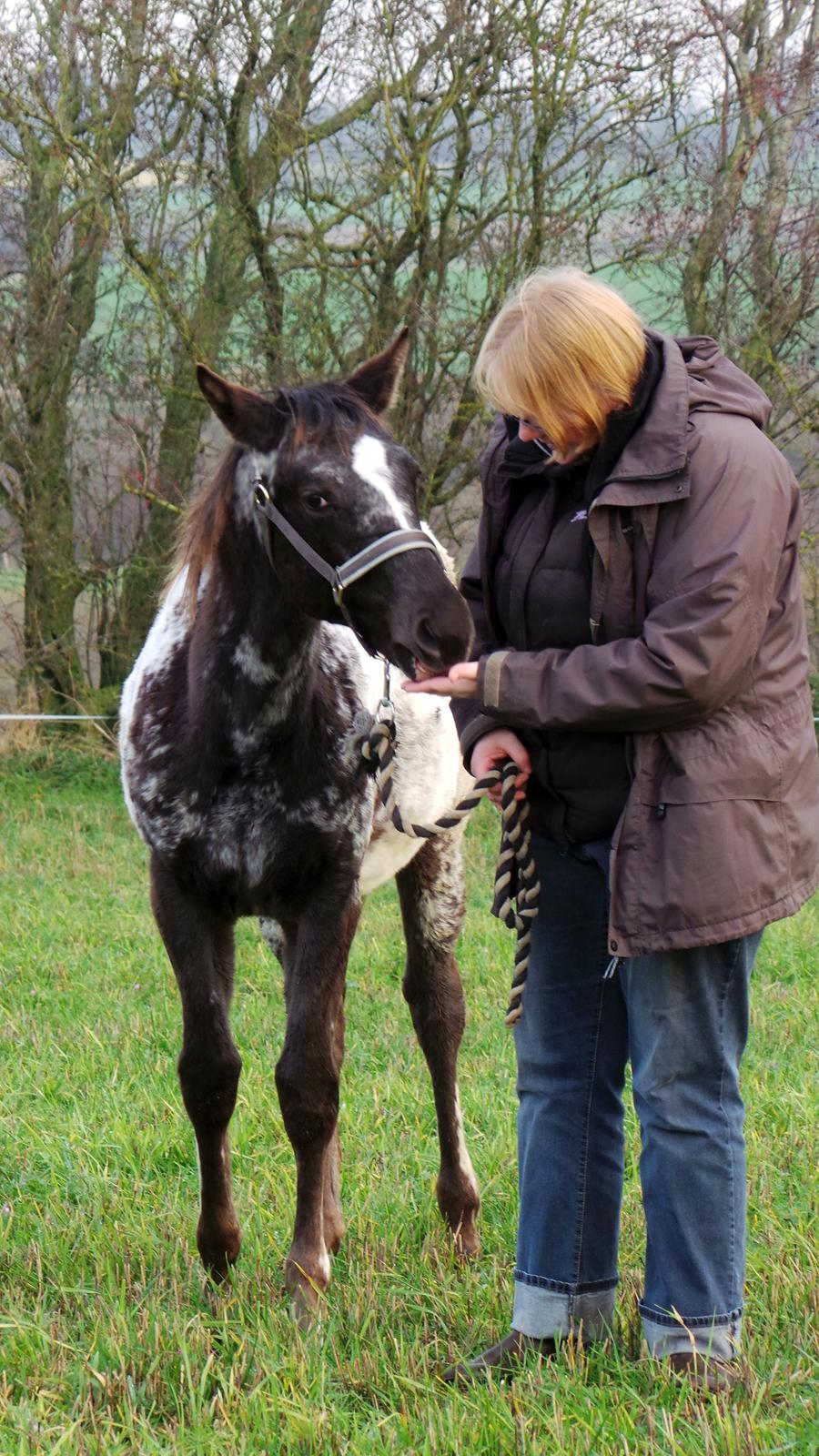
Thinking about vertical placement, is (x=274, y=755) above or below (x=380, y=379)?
below

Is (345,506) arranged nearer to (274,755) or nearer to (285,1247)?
(274,755)

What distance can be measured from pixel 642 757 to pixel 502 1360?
129cm

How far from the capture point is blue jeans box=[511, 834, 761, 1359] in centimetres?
267

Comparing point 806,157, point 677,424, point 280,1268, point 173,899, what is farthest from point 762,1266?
point 806,157

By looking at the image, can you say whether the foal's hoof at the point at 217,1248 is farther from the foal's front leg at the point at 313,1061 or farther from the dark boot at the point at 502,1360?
the dark boot at the point at 502,1360

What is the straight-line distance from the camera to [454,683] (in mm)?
2826

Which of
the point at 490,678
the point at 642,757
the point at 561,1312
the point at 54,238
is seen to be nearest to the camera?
the point at 642,757

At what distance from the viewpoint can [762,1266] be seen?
329cm

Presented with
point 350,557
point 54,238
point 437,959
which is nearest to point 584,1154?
point 350,557

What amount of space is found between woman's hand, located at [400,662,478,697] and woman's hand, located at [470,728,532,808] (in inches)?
5.2

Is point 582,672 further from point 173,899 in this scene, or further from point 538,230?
point 538,230

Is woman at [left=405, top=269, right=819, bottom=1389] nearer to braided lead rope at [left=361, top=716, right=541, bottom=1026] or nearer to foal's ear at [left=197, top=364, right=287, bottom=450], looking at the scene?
braided lead rope at [left=361, top=716, right=541, bottom=1026]

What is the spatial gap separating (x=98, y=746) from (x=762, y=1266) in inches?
330

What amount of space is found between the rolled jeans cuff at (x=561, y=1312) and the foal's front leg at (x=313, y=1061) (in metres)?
0.59
